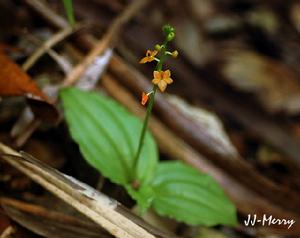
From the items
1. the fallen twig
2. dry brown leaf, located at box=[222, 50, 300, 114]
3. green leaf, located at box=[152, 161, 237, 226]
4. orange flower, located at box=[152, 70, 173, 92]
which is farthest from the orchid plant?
dry brown leaf, located at box=[222, 50, 300, 114]

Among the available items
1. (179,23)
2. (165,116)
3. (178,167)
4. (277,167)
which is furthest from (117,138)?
(179,23)

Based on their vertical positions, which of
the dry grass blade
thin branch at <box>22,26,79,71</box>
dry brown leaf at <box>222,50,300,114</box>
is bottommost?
the dry grass blade

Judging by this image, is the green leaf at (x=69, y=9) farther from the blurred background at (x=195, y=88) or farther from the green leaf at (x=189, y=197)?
the green leaf at (x=189, y=197)

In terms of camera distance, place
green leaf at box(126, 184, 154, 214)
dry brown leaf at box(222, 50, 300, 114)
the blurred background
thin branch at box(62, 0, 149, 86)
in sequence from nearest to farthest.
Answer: green leaf at box(126, 184, 154, 214), the blurred background, thin branch at box(62, 0, 149, 86), dry brown leaf at box(222, 50, 300, 114)

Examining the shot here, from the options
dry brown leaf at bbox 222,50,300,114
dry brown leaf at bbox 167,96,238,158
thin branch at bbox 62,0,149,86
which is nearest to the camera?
thin branch at bbox 62,0,149,86

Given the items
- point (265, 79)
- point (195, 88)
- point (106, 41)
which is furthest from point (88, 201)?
point (265, 79)

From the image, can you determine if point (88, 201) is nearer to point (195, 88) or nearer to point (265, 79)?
point (195, 88)

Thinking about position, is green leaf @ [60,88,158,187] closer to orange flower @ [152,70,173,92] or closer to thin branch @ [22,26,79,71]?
thin branch @ [22,26,79,71]
